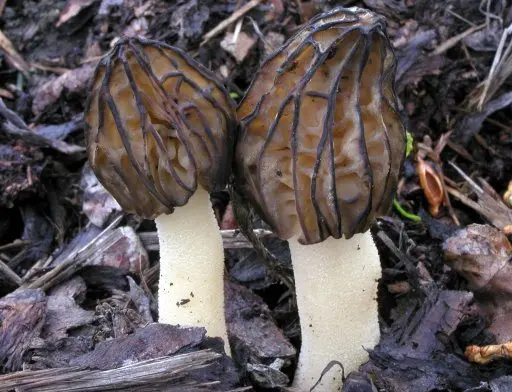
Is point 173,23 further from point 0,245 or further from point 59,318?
point 59,318

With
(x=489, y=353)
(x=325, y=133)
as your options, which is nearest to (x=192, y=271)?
(x=325, y=133)

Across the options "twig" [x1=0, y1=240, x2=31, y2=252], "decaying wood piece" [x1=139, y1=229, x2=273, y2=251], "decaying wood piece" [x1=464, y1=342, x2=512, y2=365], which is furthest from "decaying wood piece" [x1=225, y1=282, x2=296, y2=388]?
"twig" [x1=0, y1=240, x2=31, y2=252]

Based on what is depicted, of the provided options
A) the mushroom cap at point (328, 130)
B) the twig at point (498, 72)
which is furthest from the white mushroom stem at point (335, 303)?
the twig at point (498, 72)

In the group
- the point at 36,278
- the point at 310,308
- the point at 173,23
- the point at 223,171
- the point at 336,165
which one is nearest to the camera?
the point at 336,165

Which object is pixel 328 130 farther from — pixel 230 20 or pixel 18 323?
pixel 230 20

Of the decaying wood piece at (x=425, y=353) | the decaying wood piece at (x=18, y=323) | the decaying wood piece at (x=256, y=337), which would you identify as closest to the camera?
the decaying wood piece at (x=425, y=353)

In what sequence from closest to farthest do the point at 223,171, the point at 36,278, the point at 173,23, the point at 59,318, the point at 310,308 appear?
the point at 223,171 < the point at 310,308 < the point at 59,318 < the point at 36,278 < the point at 173,23

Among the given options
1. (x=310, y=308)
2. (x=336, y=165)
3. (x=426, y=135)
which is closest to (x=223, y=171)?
(x=336, y=165)

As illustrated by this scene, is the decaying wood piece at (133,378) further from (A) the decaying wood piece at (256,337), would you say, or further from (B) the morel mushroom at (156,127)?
(B) the morel mushroom at (156,127)
